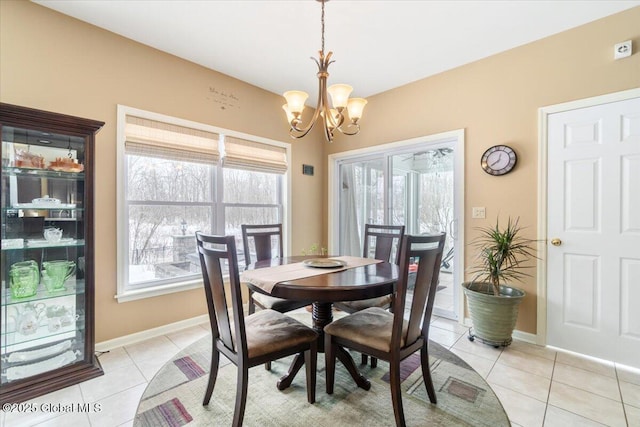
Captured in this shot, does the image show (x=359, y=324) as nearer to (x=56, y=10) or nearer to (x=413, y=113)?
(x=413, y=113)

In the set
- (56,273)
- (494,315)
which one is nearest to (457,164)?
(494,315)

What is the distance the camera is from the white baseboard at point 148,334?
2.51 m

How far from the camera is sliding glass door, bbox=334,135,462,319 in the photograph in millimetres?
3303

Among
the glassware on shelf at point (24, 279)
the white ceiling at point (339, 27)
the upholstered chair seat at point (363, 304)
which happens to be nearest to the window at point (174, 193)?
the glassware on shelf at point (24, 279)

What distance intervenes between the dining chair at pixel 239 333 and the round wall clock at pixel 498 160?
2.41 m

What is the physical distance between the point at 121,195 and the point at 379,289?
Answer: 2.40 m

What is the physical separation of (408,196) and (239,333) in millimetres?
2800

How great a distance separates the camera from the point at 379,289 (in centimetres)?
166

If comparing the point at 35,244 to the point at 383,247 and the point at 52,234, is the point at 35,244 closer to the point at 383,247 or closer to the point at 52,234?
the point at 52,234

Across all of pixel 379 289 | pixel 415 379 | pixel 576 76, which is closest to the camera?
pixel 379 289

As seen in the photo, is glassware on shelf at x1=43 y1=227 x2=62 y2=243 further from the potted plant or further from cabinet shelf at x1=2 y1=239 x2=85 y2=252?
the potted plant

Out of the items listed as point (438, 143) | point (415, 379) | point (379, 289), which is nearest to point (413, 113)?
point (438, 143)

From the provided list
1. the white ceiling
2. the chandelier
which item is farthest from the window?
the chandelier

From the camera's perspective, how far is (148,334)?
275 cm
